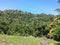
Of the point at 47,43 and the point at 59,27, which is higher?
the point at 59,27

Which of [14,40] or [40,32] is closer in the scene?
[14,40]

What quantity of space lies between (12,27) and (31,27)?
5916 millimetres

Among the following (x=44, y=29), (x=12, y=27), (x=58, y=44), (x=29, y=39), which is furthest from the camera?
(x=12, y=27)

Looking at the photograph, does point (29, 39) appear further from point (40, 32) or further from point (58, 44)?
point (40, 32)

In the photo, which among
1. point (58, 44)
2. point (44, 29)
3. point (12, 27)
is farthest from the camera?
point (12, 27)

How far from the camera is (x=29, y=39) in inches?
976

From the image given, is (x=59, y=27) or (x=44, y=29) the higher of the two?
(x=59, y=27)

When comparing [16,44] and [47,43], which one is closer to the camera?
[16,44]

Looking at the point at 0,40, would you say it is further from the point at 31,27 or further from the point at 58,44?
the point at 31,27

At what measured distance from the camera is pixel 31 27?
60875mm

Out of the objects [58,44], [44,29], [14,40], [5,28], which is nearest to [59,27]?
[58,44]

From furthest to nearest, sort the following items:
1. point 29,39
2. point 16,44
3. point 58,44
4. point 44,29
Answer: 1. point 44,29
2. point 58,44
3. point 29,39
4. point 16,44

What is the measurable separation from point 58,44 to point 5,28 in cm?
3501

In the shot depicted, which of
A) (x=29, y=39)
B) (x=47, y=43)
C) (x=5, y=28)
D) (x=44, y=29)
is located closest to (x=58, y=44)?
(x=47, y=43)
